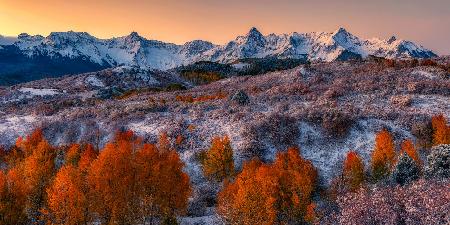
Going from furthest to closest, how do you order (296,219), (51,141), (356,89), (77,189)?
(356,89) < (51,141) < (296,219) < (77,189)

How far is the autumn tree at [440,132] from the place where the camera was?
57.2m

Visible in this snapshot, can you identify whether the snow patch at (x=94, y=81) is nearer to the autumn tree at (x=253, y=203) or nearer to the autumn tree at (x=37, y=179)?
the autumn tree at (x=37, y=179)

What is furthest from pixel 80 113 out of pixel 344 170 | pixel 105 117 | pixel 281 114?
→ pixel 344 170

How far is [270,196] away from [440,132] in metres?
31.0

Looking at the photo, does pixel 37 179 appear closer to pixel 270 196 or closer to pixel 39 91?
pixel 270 196

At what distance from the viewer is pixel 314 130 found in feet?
222

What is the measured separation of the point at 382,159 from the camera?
53.1 meters

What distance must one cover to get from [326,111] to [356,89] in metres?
21.4

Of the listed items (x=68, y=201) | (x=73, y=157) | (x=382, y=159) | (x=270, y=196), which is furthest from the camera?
(x=73, y=157)

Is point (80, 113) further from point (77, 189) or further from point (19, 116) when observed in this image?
point (77, 189)

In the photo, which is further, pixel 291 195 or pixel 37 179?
pixel 37 179

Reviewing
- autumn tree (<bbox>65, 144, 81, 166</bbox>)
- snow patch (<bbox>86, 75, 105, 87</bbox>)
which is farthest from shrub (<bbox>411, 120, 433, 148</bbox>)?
snow patch (<bbox>86, 75, 105, 87</bbox>)

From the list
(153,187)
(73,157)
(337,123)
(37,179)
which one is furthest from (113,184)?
(337,123)

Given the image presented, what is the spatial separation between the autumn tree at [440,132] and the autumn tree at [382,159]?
317 inches
